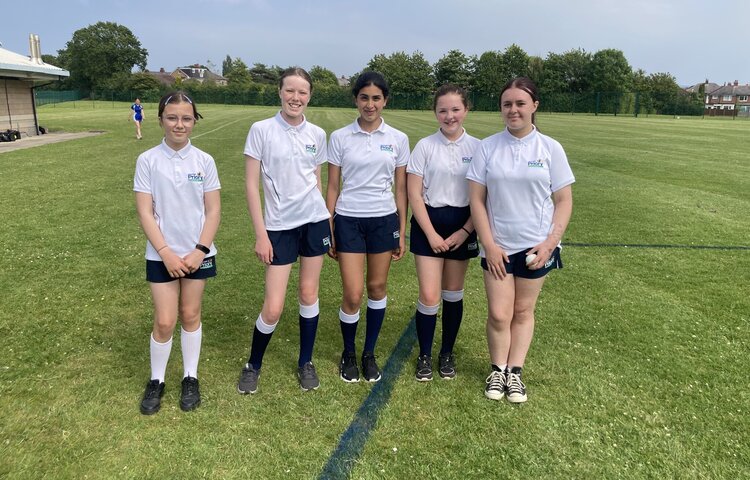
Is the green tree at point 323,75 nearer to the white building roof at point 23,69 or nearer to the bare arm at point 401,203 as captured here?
the white building roof at point 23,69

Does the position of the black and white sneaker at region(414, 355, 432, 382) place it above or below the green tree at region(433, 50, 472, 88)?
below

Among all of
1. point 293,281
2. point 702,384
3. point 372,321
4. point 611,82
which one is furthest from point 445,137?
point 611,82

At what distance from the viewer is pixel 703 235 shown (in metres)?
7.27

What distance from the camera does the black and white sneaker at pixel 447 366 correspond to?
11.8ft

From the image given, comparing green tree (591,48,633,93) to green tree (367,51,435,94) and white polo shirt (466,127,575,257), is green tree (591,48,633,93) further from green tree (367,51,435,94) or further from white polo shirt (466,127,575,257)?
white polo shirt (466,127,575,257)

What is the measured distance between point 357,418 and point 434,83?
269 ft

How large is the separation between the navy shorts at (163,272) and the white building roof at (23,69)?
2305 cm

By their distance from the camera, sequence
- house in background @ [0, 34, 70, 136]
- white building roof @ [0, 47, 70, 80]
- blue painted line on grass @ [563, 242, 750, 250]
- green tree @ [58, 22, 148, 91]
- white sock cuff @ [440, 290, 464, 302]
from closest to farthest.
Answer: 1. white sock cuff @ [440, 290, 464, 302]
2. blue painted line on grass @ [563, 242, 750, 250]
3. white building roof @ [0, 47, 70, 80]
4. house in background @ [0, 34, 70, 136]
5. green tree @ [58, 22, 148, 91]

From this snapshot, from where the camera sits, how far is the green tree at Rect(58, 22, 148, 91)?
305ft

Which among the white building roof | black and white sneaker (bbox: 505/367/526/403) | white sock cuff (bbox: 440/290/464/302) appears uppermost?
the white building roof

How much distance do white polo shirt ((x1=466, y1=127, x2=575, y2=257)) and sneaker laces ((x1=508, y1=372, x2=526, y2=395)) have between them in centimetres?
88

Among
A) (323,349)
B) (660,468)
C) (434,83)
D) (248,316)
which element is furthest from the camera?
(434,83)

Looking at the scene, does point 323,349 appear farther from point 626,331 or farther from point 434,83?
point 434,83

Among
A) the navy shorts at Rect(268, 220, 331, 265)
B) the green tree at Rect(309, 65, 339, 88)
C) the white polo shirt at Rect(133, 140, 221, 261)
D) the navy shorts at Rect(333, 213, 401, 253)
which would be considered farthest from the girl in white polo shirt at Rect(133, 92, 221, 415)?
the green tree at Rect(309, 65, 339, 88)
